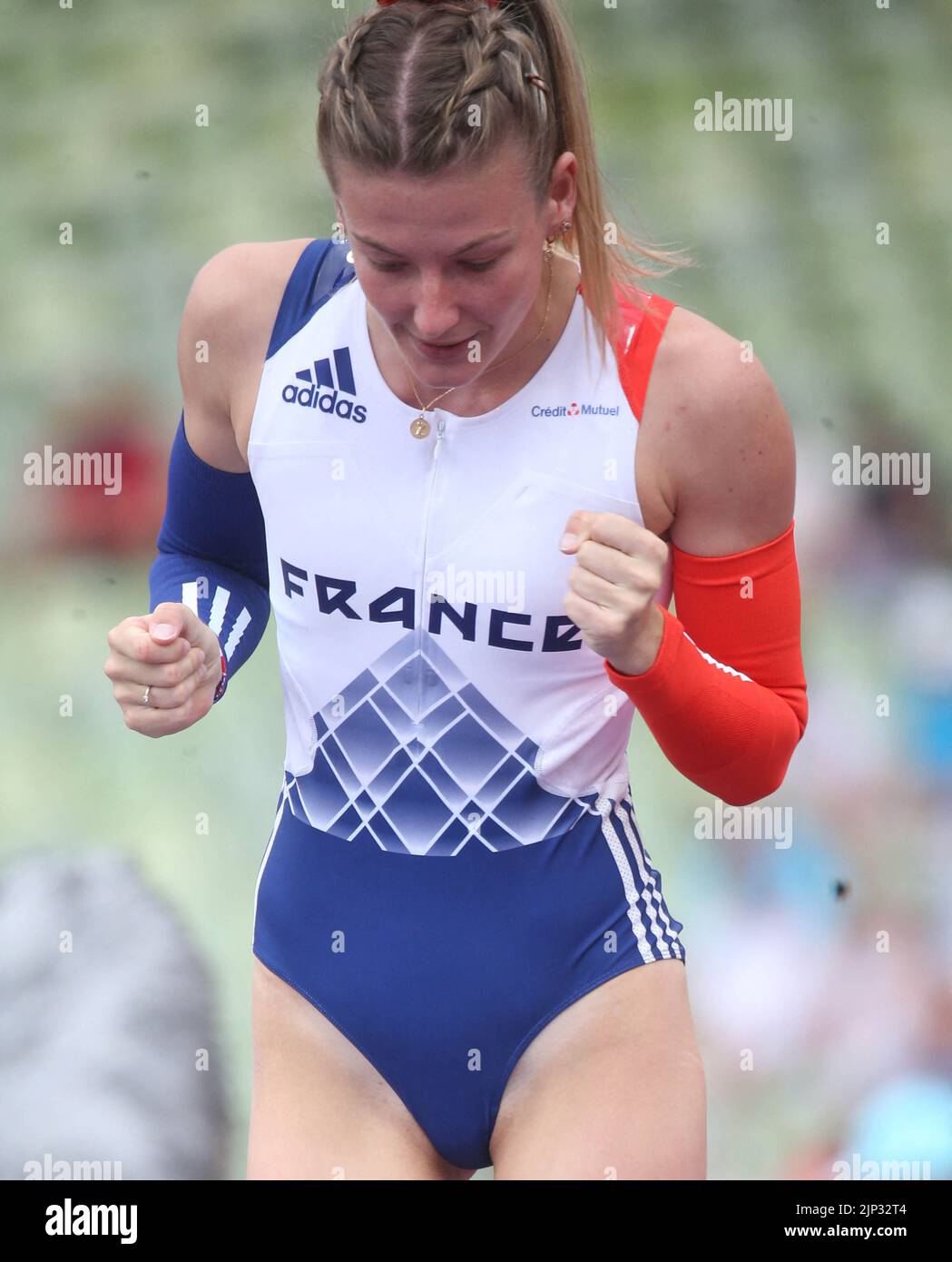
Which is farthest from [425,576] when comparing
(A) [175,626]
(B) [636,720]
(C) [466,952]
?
(B) [636,720]

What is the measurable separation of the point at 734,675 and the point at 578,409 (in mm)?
263

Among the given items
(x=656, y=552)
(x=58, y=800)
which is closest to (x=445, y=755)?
(x=656, y=552)

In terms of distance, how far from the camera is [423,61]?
1.26 m

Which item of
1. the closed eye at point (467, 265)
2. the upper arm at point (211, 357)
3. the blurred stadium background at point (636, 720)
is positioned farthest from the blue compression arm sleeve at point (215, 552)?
the blurred stadium background at point (636, 720)

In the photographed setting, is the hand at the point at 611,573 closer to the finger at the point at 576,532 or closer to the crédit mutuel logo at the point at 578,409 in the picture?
the finger at the point at 576,532

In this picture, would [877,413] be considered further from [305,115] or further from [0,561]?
[0,561]

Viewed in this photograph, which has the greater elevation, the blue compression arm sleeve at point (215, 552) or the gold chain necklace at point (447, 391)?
the gold chain necklace at point (447, 391)

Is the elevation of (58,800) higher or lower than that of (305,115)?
lower

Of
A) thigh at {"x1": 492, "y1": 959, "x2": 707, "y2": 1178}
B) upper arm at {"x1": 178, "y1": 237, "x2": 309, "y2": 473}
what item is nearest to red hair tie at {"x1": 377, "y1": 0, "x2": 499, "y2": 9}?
upper arm at {"x1": 178, "y1": 237, "x2": 309, "y2": 473}

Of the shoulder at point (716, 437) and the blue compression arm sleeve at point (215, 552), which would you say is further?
the blue compression arm sleeve at point (215, 552)

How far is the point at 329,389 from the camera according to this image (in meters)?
1.49

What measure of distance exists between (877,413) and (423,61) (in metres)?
2.53

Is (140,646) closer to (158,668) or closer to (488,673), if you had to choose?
(158,668)

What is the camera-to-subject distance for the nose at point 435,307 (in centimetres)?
127
